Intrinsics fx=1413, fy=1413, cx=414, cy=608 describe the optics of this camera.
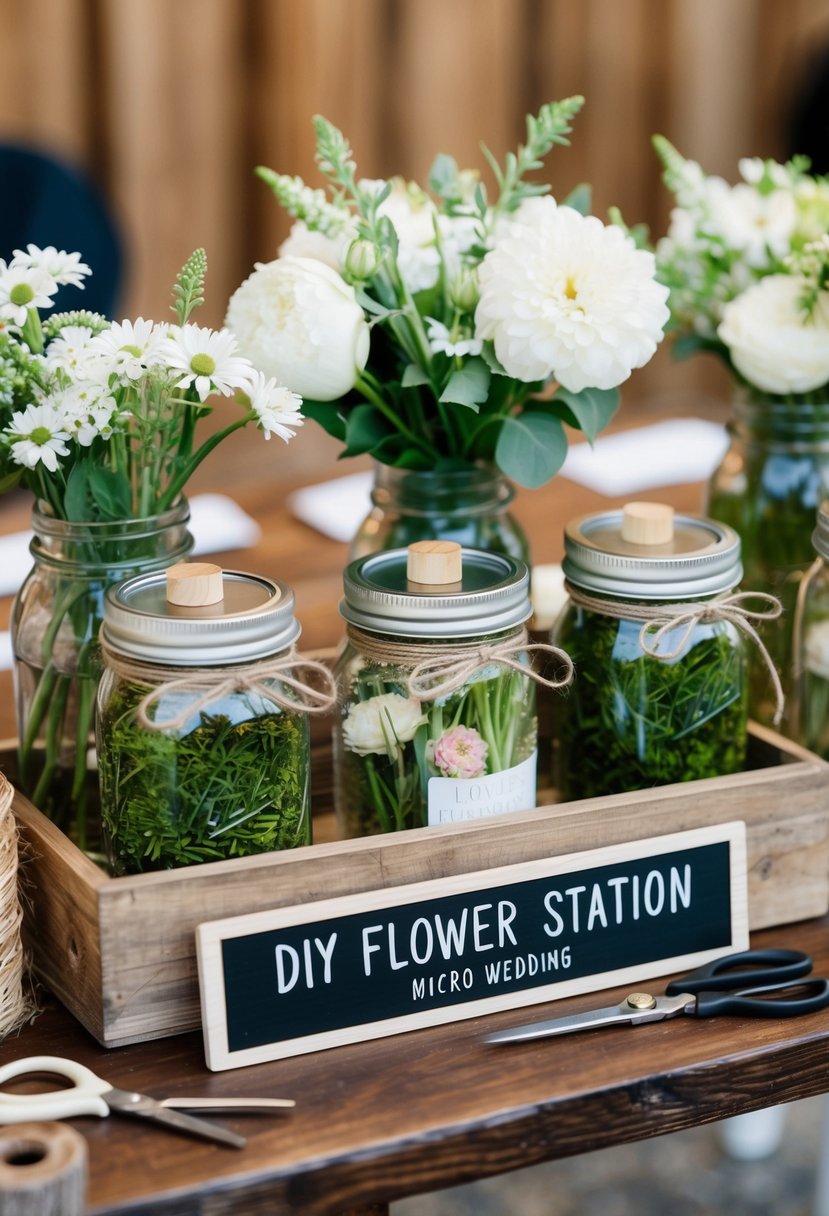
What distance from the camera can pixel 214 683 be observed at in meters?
Result: 0.81

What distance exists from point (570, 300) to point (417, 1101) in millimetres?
509

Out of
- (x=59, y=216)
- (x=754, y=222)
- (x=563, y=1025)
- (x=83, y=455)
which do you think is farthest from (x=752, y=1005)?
(x=59, y=216)

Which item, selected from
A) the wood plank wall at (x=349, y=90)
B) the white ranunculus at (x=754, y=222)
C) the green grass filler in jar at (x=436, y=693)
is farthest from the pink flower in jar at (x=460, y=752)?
the wood plank wall at (x=349, y=90)

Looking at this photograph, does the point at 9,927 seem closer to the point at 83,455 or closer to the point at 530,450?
the point at 83,455

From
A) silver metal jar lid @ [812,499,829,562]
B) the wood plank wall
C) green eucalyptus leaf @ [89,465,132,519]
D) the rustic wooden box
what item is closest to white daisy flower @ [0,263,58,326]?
green eucalyptus leaf @ [89,465,132,519]

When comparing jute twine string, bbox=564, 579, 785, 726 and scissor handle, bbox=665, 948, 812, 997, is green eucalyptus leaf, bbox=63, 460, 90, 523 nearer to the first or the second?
jute twine string, bbox=564, 579, 785, 726

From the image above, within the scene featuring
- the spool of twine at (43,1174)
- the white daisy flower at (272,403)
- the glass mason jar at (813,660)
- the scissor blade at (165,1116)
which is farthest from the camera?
the glass mason jar at (813,660)

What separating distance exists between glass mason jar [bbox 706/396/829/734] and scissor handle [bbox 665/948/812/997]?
27 centimetres

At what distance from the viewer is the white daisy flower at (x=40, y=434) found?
0.84 m

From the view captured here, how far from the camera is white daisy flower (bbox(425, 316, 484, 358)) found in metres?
0.96

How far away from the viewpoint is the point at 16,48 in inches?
121

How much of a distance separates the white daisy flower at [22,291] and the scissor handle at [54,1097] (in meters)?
0.44

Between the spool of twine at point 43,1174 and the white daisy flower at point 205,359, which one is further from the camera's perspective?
the white daisy flower at point 205,359

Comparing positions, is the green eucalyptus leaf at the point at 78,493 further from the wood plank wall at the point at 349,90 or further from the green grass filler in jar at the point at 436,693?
the wood plank wall at the point at 349,90
